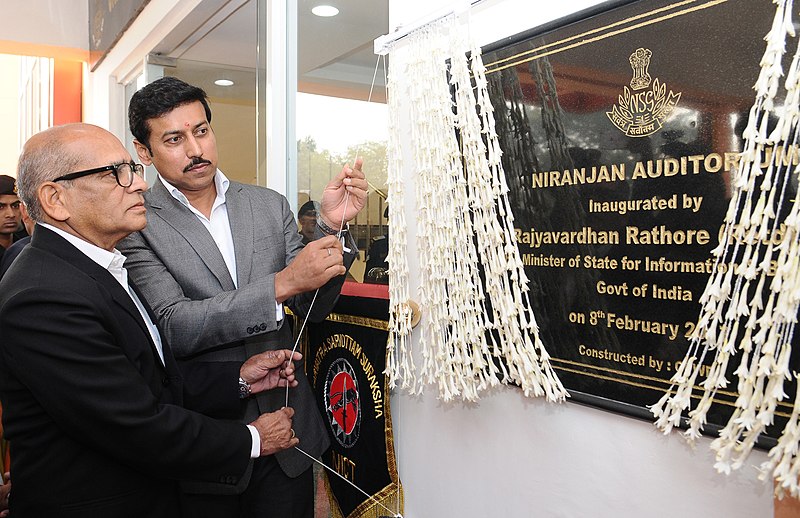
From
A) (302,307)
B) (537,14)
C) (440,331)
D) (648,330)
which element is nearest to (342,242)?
(302,307)

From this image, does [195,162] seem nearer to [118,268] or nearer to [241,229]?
[241,229]

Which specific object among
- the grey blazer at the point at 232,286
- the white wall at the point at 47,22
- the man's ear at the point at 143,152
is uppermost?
the white wall at the point at 47,22

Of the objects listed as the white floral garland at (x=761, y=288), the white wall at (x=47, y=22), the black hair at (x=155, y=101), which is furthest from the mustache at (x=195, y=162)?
the white wall at (x=47, y=22)

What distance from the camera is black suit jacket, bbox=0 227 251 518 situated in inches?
44.2

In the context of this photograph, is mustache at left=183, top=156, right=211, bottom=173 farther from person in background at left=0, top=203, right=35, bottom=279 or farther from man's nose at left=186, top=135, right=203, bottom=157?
person in background at left=0, top=203, right=35, bottom=279

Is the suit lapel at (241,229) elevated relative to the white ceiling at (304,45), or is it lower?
lower

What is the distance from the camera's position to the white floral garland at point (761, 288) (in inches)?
30.2

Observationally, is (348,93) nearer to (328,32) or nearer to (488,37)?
(328,32)

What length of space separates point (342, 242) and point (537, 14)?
699mm

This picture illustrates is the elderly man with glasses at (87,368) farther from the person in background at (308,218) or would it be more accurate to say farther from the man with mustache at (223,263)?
the person in background at (308,218)

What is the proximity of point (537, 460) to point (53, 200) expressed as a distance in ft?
3.54

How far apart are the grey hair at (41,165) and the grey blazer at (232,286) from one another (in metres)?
0.31

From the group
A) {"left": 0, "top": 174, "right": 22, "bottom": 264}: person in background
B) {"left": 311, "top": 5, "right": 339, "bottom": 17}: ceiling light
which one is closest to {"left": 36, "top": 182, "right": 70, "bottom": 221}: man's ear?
{"left": 311, "top": 5, "right": 339, "bottom": 17}: ceiling light

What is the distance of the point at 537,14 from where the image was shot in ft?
3.93
